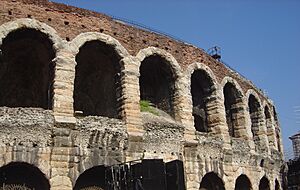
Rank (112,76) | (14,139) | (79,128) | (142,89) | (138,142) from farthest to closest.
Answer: (142,89)
(112,76)
(138,142)
(79,128)
(14,139)

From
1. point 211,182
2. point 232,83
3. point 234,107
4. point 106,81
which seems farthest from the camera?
point 234,107

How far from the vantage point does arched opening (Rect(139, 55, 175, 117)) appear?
15.0 m

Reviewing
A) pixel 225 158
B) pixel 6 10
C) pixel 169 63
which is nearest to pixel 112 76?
pixel 169 63

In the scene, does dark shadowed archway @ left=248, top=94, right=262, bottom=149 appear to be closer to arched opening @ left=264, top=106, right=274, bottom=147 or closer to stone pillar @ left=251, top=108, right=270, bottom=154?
stone pillar @ left=251, top=108, right=270, bottom=154

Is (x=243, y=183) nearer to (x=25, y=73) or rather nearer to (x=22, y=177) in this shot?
(x=22, y=177)

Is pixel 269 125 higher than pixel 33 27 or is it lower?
lower

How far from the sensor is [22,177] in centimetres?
1111

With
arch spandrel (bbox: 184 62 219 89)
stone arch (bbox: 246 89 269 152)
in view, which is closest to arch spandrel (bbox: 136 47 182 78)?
arch spandrel (bbox: 184 62 219 89)

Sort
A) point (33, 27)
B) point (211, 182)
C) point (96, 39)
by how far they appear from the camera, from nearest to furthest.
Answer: point (33, 27), point (96, 39), point (211, 182)

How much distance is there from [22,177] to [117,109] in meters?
3.76

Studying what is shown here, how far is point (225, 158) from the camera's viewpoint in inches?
604

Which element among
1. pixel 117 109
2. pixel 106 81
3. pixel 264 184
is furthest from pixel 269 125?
pixel 117 109

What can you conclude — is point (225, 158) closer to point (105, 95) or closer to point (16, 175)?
point (105, 95)

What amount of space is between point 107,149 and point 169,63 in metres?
4.49
